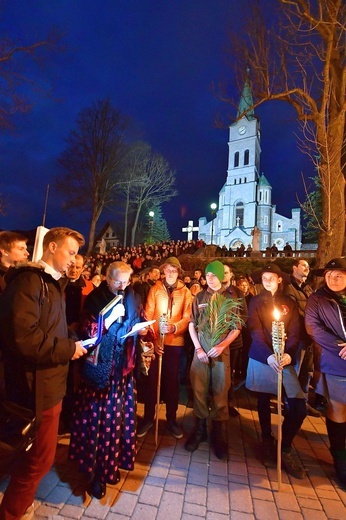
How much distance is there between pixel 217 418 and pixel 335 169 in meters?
6.90

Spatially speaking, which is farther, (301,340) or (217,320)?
(301,340)

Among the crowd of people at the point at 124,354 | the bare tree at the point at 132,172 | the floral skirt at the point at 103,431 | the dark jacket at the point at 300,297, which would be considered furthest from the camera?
the bare tree at the point at 132,172

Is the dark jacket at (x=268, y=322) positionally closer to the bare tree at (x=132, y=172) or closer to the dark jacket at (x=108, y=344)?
the dark jacket at (x=108, y=344)

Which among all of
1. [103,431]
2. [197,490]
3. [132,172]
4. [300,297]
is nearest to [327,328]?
[300,297]

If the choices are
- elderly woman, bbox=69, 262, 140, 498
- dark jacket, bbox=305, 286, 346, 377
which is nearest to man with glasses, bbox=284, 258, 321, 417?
dark jacket, bbox=305, 286, 346, 377

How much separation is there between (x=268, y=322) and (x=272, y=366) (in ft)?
1.74

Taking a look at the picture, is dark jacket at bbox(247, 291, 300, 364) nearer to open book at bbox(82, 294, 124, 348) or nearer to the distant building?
open book at bbox(82, 294, 124, 348)

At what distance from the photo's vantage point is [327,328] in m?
3.21

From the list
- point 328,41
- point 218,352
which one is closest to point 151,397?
point 218,352

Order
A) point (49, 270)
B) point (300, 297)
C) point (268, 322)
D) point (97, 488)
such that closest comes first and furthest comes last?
1. point (49, 270)
2. point (97, 488)
3. point (268, 322)
4. point (300, 297)

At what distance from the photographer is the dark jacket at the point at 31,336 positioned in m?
1.84

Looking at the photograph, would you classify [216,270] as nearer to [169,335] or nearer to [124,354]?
[169,335]

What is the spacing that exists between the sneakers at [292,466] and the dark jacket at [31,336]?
2.68 m

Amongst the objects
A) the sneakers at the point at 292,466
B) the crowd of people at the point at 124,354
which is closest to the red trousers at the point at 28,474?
the crowd of people at the point at 124,354
